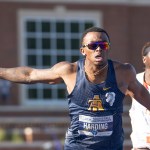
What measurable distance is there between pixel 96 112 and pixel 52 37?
1392cm

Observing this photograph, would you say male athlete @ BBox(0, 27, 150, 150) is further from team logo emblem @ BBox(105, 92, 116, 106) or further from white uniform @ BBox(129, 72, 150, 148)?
white uniform @ BBox(129, 72, 150, 148)

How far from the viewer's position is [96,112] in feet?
21.0

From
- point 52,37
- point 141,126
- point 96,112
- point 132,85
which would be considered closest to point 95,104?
point 96,112

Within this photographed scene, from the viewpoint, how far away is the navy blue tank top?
6391 mm

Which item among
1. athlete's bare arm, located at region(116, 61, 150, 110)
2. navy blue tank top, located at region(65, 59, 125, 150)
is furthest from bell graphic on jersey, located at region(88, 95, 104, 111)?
athlete's bare arm, located at region(116, 61, 150, 110)

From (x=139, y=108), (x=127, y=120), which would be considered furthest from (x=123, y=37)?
(x=139, y=108)

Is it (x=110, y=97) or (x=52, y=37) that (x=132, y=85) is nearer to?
(x=110, y=97)

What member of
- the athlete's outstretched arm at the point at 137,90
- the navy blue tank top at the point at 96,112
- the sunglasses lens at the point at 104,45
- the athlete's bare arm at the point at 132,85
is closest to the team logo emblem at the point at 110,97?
the navy blue tank top at the point at 96,112

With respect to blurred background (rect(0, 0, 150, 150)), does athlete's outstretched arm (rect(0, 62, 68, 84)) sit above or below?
below

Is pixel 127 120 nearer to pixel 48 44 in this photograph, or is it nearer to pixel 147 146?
pixel 48 44

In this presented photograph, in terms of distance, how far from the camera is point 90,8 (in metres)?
20.3

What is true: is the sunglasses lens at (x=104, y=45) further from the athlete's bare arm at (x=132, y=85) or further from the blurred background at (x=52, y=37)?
the blurred background at (x=52, y=37)

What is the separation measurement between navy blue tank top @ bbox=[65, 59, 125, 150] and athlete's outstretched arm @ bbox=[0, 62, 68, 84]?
21 cm

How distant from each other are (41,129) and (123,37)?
4.74m
